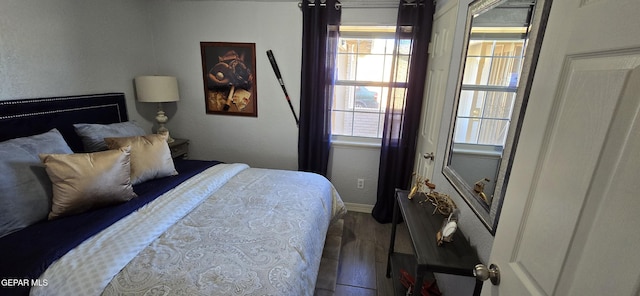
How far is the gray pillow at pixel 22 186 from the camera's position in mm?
1300

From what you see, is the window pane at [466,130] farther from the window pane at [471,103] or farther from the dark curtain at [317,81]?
the dark curtain at [317,81]

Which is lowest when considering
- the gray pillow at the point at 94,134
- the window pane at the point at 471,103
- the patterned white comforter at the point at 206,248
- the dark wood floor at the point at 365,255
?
the dark wood floor at the point at 365,255

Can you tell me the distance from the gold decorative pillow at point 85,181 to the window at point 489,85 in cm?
206

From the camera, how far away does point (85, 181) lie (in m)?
1.46

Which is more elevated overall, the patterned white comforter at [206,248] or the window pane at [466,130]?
the window pane at [466,130]

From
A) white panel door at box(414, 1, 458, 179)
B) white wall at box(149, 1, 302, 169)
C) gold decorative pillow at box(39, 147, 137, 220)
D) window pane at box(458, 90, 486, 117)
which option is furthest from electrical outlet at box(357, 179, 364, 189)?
gold decorative pillow at box(39, 147, 137, 220)

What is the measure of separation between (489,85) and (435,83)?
33.3 inches

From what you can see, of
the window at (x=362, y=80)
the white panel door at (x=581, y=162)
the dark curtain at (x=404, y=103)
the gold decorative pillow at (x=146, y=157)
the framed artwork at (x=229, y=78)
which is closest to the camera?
the white panel door at (x=581, y=162)

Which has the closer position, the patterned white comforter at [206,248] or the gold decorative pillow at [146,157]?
the patterned white comforter at [206,248]

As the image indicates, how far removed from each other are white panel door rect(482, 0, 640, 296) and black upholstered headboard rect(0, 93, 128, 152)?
2.74m

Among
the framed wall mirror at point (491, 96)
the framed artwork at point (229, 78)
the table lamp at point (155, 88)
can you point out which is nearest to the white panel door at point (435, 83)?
the framed wall mirror at point (491, 96)

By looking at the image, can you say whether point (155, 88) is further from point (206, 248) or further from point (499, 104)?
point (499, 104)

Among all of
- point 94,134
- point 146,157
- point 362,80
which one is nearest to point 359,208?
point 362,80

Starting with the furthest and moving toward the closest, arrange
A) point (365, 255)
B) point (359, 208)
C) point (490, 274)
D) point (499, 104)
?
point (359, 208) < point (365, 255) < point (499, 104) < point (490, 274)
